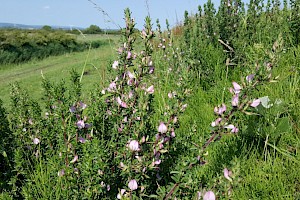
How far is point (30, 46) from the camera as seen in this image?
715 inches

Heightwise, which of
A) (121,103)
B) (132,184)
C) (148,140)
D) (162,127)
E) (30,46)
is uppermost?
(30,46)

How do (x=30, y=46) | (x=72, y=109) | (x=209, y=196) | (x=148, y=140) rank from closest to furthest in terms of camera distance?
(x=209, y=196), (x=148, y=140), (x=72, y=109), (x=30, y=46)

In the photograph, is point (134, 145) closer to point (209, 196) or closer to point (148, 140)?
point (148, 140)

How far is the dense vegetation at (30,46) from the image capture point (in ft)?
54.8

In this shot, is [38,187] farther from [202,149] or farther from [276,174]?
[276,174]

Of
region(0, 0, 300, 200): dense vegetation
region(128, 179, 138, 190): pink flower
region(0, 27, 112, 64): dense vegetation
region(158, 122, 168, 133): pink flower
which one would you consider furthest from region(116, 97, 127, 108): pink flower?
region(0, 27, 112, 64): dense vegetation

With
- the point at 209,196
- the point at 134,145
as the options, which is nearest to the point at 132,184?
the point at 134,145

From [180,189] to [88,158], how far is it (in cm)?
53

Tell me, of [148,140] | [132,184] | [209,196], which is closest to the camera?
[209,196]

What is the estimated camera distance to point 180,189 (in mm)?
1625

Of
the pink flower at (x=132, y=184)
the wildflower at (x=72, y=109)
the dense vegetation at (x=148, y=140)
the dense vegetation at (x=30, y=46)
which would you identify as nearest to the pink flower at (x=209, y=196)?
the dense vegetation at (x=148, y=140)

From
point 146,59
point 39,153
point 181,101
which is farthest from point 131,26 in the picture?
point 39,153

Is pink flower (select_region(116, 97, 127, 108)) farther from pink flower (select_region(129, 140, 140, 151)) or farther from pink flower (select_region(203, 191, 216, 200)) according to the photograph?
pink flower (select_region(203, 191, 216, 200))

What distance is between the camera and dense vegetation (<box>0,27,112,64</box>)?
1670cm
